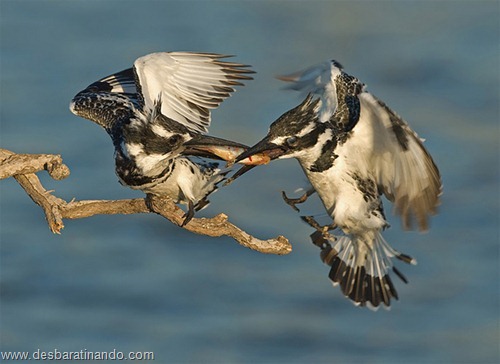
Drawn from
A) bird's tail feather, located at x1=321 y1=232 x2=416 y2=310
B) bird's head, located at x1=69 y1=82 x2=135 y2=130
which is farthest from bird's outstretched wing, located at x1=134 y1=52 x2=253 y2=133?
bird's tail feather, located at x1=321 y1=232 x2=416 y2=310

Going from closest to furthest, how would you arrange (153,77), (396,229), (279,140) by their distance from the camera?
(279,140)
(153,77)
(396,229)

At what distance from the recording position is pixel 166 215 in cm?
492

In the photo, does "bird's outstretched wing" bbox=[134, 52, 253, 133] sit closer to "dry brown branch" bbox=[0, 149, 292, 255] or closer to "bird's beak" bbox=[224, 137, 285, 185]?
"dry brown branch" bbox=[0, 149, 292, 255]

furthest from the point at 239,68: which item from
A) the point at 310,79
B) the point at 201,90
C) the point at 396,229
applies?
the point at 396,229

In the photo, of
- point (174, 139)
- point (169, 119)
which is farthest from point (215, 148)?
point (169, 119)

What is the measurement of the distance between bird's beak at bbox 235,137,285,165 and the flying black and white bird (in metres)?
0.33

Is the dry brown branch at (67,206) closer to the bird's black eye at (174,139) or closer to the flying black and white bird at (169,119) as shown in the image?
the flying black and white bird at (169,119)

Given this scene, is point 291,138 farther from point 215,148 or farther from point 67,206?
point 67,206

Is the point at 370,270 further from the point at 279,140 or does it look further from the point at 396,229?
the point at 396,229

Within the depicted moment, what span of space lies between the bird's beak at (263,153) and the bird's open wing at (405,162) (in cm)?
36

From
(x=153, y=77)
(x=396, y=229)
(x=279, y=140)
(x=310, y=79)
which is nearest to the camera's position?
(x=279, y=140)

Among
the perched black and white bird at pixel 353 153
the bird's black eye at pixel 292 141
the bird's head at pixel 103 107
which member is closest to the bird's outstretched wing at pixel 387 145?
the perched black and white bird at pixel 353 153

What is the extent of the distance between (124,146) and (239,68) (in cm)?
105

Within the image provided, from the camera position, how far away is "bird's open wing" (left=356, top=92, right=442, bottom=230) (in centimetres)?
434
